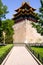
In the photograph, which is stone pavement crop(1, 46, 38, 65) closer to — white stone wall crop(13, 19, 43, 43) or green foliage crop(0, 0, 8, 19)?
green foliage crop(0, 0, 8, 19)

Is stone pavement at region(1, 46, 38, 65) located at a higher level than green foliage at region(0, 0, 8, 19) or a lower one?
lower

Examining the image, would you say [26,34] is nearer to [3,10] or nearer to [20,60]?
[3,10]

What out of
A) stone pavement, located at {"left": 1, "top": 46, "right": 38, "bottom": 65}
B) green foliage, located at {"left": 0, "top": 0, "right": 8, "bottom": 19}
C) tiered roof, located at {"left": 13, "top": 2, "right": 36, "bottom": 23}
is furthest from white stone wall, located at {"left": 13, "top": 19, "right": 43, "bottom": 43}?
stone pavement, located at {"left": 1, "top": 46, "right": 38, "bottom": 65}

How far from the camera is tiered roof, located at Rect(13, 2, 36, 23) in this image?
91125mm

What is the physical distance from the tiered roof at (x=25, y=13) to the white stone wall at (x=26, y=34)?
13.2ft

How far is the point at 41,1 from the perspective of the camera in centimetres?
5538

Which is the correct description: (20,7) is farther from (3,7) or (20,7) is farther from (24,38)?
(3,7)

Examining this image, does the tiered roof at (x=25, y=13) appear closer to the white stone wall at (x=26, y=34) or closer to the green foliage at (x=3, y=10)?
the white stone wall at (x=26, y=34)

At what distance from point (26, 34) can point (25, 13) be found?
11.1 metres

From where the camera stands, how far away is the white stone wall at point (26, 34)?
82312mm

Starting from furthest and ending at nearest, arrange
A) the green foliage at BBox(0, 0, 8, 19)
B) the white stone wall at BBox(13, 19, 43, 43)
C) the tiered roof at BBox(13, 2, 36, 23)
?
the tiered roof at BBox(13, 2, 36, 23), the white stone wall at BBox(13, 19, 43, 43), the green foliage at BBox(0, 0, 8, 19)

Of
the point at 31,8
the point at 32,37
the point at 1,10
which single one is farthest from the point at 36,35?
the point at 1,10

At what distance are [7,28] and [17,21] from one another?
126 ft

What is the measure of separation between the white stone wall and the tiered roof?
159 inches
